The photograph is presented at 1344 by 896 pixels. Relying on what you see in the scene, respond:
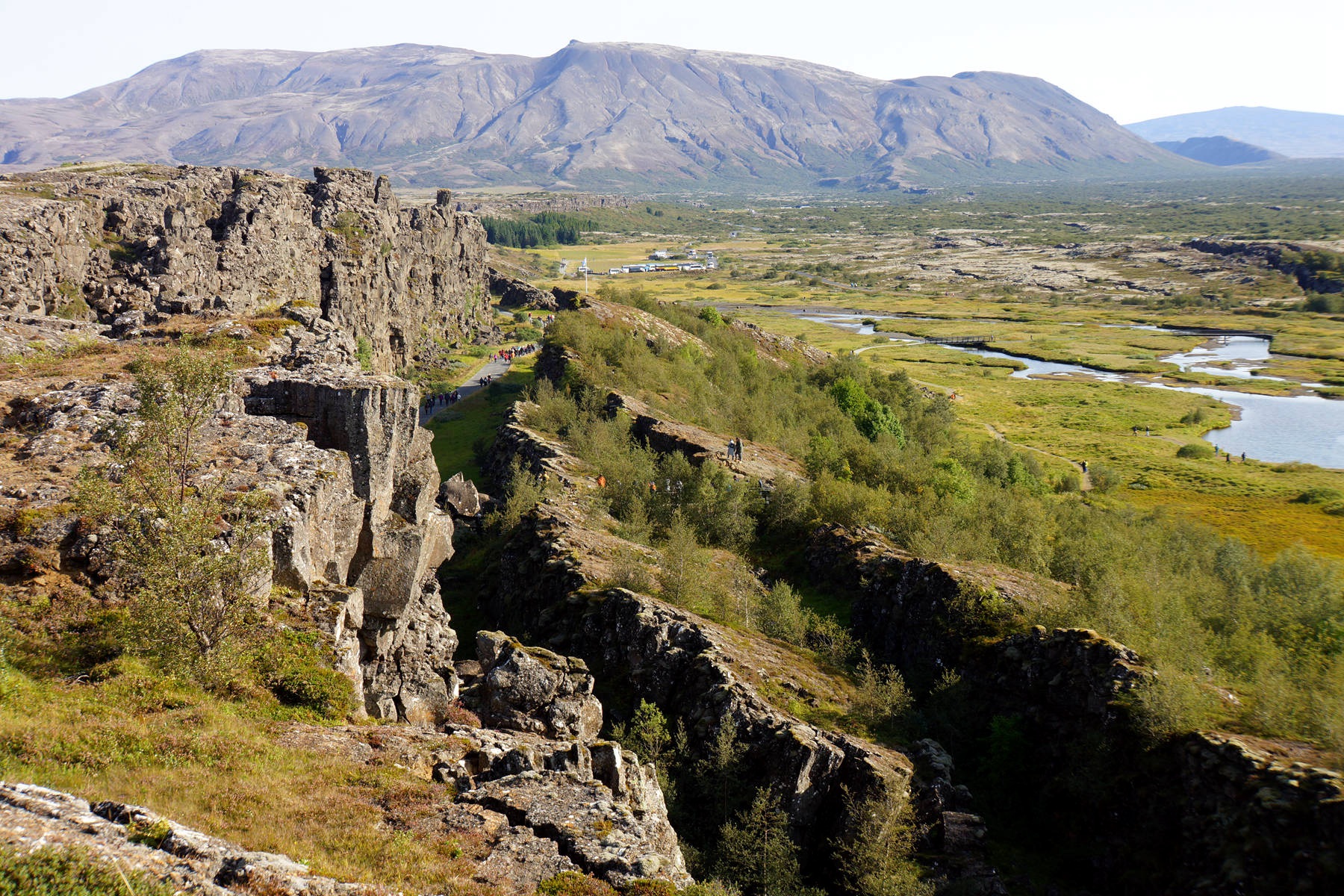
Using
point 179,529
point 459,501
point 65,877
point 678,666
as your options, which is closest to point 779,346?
point 459,501

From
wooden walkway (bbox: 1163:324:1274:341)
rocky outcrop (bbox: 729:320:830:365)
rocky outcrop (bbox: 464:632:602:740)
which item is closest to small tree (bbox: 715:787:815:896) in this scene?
rocky outcrop (bbox: 464:632:602:740)

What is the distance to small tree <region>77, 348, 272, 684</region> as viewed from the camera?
1944 centimetres

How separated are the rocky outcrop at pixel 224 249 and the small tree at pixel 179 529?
28.1m

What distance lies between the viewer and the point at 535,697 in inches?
1149

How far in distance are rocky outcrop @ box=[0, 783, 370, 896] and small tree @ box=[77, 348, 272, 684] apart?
572 centimetres

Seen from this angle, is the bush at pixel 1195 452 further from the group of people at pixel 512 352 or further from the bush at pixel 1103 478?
the group of people at pixel 512 352

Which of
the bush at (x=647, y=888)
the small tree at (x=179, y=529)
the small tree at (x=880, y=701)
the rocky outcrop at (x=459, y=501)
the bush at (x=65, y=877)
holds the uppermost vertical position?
the small tree at (x=179, y=529)

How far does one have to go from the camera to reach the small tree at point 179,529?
19.4 m

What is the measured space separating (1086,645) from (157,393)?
117ft

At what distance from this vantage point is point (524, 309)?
163875 millimetres

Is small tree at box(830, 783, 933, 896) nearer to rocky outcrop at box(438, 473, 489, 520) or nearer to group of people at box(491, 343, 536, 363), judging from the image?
rocky outcrop at box(438, 473, 489, 520)

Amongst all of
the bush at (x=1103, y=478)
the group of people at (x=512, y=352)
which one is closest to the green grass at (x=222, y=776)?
the bush at (x=1103, y=478)

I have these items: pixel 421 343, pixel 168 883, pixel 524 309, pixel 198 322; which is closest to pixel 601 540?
pixel 198 322

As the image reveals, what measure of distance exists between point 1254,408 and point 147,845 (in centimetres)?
15846
